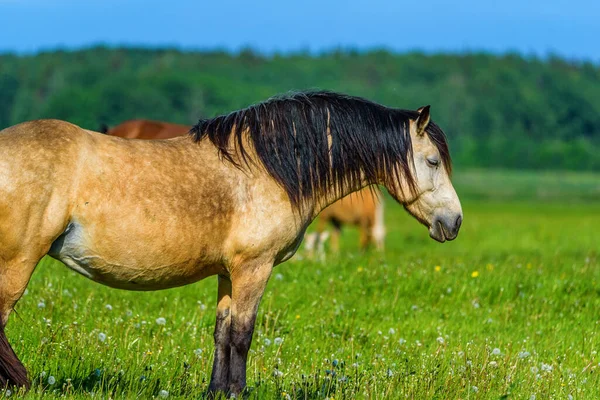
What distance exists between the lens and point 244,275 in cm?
634

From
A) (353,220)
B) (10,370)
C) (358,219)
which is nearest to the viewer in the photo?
(10,370)

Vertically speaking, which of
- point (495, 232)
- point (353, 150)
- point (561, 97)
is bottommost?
point (495, 232)

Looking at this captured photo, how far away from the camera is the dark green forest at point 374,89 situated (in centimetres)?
9594

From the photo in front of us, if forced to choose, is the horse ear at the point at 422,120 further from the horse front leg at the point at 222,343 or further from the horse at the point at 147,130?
the horse at the point at 147,130

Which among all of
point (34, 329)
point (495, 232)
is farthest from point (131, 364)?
point (495, 232)

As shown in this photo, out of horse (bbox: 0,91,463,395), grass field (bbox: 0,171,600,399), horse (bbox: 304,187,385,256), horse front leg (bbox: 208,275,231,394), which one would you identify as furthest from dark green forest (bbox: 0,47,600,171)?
horse (bbox: 0,91,463,395)

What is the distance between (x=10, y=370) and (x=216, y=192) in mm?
1739

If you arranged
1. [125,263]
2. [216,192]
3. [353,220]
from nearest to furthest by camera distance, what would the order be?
[125,263] → [216,192] → [353,220]

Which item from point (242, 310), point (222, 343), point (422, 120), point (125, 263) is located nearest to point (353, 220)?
point (422, 120)

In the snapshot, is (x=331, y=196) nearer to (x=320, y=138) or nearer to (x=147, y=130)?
(x=320, y=138)

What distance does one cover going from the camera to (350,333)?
30.7 ft

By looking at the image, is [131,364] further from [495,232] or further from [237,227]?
[495,232]

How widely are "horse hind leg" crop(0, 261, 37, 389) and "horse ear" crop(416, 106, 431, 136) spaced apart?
2.89 meters

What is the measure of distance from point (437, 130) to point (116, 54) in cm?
17747
